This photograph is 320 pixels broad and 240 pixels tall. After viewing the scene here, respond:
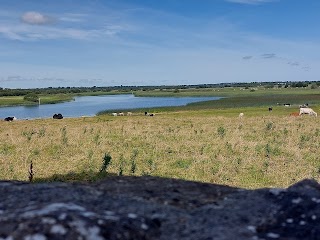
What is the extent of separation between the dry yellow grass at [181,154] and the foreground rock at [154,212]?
11.2 m

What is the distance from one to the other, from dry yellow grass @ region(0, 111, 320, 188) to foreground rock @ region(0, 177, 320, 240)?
11174 millimetres

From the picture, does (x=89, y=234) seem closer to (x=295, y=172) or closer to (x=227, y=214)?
(x=227, y=214)

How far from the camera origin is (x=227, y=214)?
6.73 metres

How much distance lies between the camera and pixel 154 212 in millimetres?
6727

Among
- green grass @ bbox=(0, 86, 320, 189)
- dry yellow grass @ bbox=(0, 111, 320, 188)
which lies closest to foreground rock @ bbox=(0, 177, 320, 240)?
green grass @ bbox=(0, 86, 320, 189)

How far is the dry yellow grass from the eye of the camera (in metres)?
20.2

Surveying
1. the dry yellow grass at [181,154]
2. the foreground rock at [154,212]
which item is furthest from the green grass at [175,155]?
the foreground rock at [154,212]

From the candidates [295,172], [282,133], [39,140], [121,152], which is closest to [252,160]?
[295,172]

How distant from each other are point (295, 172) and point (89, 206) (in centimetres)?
1563

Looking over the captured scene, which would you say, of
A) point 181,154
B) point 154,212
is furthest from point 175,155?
point 154,212

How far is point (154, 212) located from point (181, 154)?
735 inches

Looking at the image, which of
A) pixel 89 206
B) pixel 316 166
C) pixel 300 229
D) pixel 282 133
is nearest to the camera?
pixel 300 229

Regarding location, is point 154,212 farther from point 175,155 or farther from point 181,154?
point 181,154

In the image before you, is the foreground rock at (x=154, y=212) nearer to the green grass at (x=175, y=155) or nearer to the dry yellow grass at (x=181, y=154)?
the green grass at (x=175, y=155)
